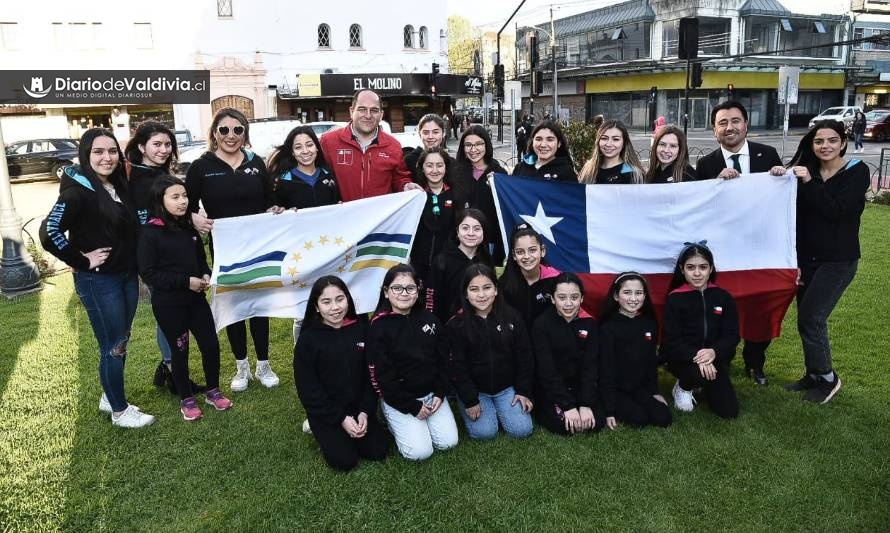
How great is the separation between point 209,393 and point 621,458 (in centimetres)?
306

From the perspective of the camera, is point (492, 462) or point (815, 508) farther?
point (492, 462)

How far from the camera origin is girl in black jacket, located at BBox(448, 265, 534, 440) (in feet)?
14.0

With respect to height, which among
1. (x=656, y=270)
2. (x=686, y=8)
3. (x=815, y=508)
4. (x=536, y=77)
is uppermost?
(x=686, y=8)

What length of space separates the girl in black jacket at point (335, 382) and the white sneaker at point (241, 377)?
130 cm

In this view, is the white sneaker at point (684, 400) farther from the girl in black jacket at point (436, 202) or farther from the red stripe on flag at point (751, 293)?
the girl in black jacket at point (436, 202)

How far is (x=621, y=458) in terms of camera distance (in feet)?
13.1

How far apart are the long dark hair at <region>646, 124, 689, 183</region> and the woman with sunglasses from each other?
9.87 feet

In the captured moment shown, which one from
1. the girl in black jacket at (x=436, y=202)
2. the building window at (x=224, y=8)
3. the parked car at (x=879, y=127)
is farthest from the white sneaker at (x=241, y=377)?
the parked car at (x=879, y=127)

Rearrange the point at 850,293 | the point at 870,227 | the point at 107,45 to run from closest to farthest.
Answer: the point at 850,293 < the point at 870,227 < the point at 107,45

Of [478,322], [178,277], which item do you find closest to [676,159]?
[478,322]

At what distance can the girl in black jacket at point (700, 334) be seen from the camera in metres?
4.54

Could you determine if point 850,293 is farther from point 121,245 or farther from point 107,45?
point 107,45

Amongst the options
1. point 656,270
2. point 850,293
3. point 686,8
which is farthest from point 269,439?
point 686,8

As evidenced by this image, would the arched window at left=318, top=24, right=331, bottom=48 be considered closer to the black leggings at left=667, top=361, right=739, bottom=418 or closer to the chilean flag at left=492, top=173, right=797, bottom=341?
the chilean flag at left=492, top=173, right=797, bottom=341
